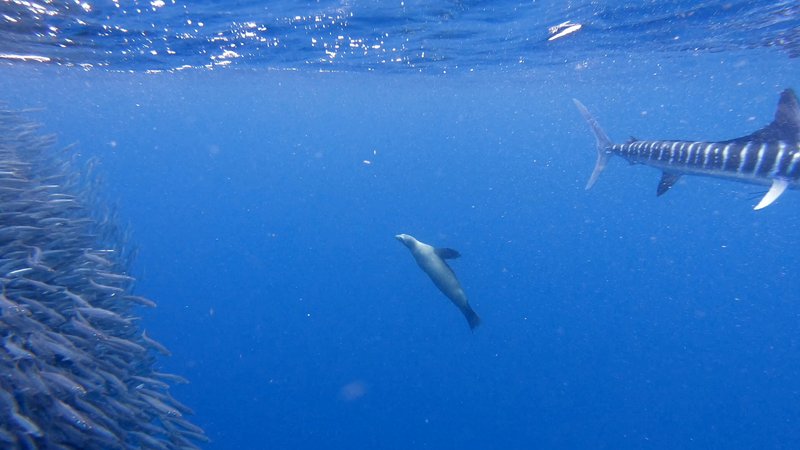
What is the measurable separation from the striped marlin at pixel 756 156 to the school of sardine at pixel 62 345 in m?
8.18

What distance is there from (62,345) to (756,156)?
9.01 metres

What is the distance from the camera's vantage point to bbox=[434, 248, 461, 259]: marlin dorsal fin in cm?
791

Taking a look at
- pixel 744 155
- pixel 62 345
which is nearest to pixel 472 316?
pixel 744 155

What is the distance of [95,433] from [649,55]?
24.0 m

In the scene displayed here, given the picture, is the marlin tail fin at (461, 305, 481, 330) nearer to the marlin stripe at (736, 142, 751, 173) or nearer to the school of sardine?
the school of sardine

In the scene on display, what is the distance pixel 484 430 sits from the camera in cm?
1898

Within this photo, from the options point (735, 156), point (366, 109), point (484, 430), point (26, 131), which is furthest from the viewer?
point (366, 109)

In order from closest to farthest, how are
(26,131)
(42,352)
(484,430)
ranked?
(42,352)
(26,131)
(484,430)

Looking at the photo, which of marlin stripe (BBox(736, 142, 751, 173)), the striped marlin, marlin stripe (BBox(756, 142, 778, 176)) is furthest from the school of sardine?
marlin stripe (BBox(756, 142, 778, 176))

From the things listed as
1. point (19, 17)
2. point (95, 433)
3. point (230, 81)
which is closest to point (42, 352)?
point (95, 433)

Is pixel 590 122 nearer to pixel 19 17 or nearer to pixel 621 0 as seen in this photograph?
pixel 621 0

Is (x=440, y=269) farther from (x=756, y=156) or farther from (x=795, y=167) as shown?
(x=795, y=167)

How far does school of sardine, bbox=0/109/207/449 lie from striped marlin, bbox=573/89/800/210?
8.18 metres

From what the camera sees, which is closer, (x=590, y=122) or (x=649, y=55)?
(x=590, y=122)
